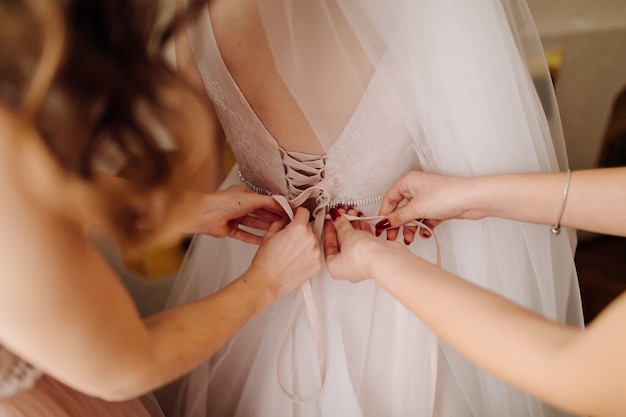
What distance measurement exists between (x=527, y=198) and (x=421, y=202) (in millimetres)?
153

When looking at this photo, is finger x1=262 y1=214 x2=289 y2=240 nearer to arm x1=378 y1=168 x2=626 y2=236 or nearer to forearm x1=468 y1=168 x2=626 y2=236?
arm x1=378 y1=168 x2=626 y2=236

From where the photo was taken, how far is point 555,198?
25.1 inches

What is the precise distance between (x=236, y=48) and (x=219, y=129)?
252 mm

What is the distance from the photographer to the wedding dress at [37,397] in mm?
494

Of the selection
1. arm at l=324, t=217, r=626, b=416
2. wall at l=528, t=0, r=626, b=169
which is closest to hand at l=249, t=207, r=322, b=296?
arm at l=324, t=217, r=626, b=416

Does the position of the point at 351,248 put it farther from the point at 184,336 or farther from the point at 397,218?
the point at 184,336

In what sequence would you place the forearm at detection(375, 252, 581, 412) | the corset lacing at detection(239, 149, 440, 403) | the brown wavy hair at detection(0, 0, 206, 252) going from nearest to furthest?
the brown wavy hair at detection(0, 0, 206, 252), the forearm at detection(375, 252, 581, 412), the corset lacing at detection(239, 149, 440, 403)

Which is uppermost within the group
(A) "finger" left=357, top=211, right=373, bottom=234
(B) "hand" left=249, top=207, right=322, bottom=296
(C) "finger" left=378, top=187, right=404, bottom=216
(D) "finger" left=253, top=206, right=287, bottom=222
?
(C) "finger" left=378, top=187, right=404, bottom=216

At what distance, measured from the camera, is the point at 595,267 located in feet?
4.83

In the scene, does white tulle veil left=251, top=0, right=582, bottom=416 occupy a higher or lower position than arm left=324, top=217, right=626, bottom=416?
higher

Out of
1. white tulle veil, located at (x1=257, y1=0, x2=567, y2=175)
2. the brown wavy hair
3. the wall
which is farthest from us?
the wall

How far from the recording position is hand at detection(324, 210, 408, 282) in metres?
0.61

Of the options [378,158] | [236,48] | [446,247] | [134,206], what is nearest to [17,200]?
[134,206]

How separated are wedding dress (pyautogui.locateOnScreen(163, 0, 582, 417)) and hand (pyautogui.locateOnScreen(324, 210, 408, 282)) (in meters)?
0.04
